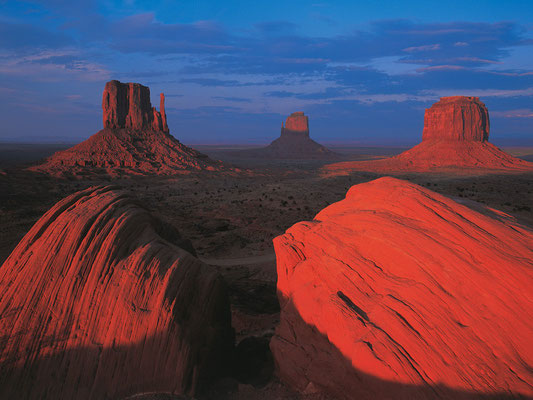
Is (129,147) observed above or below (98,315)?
above

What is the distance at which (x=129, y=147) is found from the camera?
5969 centimetres

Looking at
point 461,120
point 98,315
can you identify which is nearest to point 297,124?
point 461,120

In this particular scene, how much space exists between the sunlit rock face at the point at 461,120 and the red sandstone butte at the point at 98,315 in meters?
94.8

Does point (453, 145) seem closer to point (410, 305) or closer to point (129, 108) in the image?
point (129, 108)

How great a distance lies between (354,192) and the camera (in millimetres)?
8914

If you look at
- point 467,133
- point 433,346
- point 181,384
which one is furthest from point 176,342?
point 467,133

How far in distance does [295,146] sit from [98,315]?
140568 millimetres

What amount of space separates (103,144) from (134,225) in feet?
193

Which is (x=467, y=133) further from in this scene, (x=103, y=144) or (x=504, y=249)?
(x=504, y=249)

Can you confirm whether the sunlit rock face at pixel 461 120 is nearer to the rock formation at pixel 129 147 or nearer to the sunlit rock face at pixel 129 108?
the rock formation at pixel 129 147

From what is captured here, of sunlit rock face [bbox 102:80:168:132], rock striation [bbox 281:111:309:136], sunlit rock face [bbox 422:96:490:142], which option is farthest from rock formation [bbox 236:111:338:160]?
sunlit rock face [bbox 102:80:168:132]

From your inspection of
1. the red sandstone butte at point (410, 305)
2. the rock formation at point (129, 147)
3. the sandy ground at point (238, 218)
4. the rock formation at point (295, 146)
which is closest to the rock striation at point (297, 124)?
the rock formation at point (295, 146)

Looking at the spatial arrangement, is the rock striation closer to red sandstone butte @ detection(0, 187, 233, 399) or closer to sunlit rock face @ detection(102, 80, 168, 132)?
sunlit rock face @ detection(102, 80, 168, 132)

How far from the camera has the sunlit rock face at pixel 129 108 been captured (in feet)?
211
